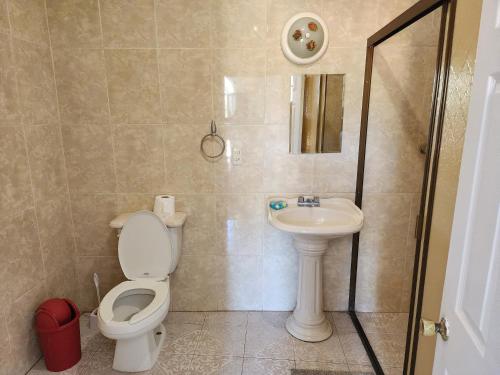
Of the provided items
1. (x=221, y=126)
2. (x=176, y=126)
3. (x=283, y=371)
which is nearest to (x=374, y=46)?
(x=221, y=126)

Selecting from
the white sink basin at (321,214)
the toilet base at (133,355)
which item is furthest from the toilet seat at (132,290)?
the white sink basin at (321,214)

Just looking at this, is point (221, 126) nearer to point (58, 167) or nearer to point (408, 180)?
point (58, 167)

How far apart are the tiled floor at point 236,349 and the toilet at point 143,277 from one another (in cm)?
12

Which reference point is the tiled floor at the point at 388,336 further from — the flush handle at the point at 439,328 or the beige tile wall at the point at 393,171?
the flush handle at the point at 439,328

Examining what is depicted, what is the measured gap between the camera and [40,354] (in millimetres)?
1922

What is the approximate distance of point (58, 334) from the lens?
1773 millimetres

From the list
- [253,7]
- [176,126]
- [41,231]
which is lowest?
[41,231]

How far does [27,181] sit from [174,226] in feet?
2.90

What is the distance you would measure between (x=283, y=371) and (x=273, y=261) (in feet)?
2.33

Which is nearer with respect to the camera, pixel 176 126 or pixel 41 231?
pixel 41 231

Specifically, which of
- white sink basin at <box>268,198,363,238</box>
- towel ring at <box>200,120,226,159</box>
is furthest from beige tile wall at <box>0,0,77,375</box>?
white sink basin at <box>268,198,363,238</box>

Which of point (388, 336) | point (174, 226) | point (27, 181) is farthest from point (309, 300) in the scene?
point (27, 181)

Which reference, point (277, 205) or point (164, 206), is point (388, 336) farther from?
point (164, 206)

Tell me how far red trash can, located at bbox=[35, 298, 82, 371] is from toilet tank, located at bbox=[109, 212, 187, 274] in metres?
0.55
